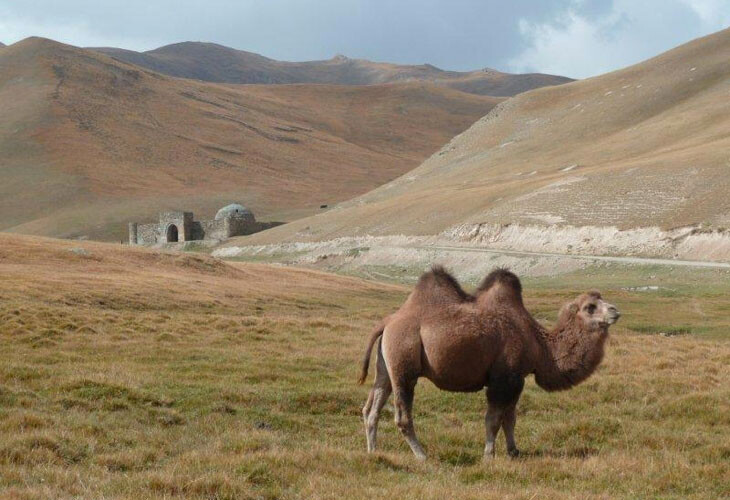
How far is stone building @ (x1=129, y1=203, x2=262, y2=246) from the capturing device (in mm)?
112688

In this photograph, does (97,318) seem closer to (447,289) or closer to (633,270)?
(447,289)

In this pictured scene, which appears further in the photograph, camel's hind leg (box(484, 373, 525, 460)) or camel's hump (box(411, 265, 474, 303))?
camel's hump (box(411, 265, 474, 303))

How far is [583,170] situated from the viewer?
86125mm

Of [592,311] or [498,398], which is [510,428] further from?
[592,311]

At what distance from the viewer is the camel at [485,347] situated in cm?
1027

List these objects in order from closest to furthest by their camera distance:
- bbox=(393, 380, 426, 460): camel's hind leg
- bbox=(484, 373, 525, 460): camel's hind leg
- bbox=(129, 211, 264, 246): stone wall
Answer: bbox=(484, 373, 525, 460): camel's hind leg
bbox=(393, 380, 426, 460): camel's hind leg
bbox=(129, 211, 264, 246): stone wall

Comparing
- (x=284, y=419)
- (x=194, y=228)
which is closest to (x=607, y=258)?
(x=284, y=419)

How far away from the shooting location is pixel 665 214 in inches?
2311

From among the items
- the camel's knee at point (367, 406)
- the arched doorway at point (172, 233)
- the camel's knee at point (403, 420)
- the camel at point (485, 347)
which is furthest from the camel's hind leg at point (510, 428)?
the arched doorway at point (172, 233)

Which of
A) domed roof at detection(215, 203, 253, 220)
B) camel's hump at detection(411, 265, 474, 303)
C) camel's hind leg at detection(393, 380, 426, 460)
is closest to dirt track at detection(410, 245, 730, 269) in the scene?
camel's hump at detection(411, 265, 474, 303)

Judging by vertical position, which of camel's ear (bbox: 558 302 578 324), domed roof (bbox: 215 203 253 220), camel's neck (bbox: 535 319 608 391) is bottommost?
camel's neck (bbox: 535 319 608 391)

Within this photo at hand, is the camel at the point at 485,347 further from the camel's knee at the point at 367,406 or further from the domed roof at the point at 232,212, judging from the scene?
the domed roof at the point at 232,212

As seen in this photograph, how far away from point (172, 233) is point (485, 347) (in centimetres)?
11008

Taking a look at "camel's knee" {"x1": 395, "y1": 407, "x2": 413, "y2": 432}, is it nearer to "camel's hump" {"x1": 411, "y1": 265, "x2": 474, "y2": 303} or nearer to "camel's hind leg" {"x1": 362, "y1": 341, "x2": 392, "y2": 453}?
"camel's hind leg" {"x1": 362, "y1": 341, "x2": 392, "y2": 453}
